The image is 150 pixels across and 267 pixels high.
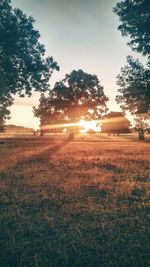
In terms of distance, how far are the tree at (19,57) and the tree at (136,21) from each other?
37.4 feet

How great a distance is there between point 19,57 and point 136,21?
14.5 metres

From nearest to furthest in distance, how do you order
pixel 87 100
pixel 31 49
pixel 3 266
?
pixel 3 266, pixel 31 49, pixel 87 100

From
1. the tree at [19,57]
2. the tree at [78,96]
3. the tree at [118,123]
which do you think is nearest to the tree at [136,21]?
the tree at [19,57]

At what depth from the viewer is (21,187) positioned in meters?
8.88

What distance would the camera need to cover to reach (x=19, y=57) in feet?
95.5

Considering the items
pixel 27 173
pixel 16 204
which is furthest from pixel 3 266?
pixel 27 173

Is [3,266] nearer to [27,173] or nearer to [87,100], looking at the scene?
[27,173]

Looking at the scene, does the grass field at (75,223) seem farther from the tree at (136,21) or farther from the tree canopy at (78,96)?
the tree canopy at (78,96)

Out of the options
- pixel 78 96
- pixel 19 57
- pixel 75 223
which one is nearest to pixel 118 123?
pixel 78 96

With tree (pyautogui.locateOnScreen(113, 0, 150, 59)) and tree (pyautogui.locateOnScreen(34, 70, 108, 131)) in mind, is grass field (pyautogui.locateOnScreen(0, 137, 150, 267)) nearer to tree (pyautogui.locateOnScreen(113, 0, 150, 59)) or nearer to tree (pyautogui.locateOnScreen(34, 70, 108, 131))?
tree (pyautogui.locateOnScreen(113, 0, 150, 59))

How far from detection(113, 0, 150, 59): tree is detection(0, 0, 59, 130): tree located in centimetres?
1141

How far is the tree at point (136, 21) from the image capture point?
19.4 m

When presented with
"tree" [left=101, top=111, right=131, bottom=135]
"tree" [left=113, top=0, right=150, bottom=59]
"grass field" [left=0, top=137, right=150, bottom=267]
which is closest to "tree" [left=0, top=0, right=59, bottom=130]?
"tree" [left=113, top=0, right=150, bottom=59]

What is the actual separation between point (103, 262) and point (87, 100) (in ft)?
199
